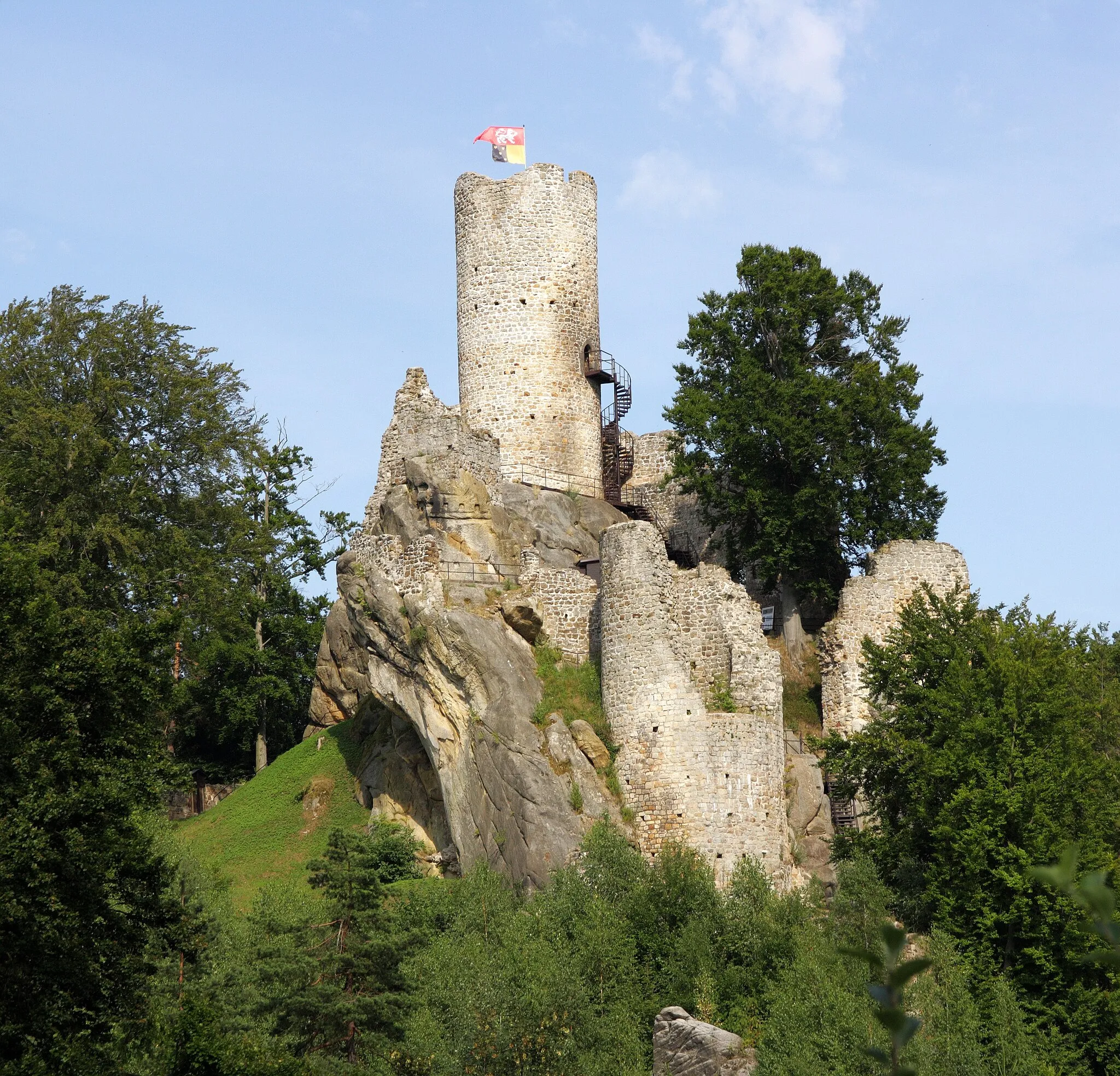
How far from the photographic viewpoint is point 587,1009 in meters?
24.4

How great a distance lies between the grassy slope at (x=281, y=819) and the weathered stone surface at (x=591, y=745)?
6.22 metres

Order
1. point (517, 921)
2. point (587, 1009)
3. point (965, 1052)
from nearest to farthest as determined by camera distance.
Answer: point (965, 1052), point (587, 1009), point (517, 921)

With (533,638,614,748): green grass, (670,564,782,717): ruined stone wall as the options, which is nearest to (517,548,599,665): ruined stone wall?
(533,638,614,748): green grass

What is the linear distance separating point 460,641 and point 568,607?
2549mm

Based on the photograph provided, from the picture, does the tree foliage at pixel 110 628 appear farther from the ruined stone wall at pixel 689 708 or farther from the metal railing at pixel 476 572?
the ruined stone wall at pixel 689 708

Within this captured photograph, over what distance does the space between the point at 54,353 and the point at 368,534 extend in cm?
842

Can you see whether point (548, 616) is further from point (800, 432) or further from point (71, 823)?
point (71, 823)

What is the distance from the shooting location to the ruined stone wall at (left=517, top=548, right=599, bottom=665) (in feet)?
104

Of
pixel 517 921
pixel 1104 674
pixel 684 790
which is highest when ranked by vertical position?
pixel 1104 674

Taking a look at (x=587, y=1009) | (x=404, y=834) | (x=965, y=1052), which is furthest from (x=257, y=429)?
(x=965, y=1052)

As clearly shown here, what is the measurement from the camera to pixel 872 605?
3328 centimetres

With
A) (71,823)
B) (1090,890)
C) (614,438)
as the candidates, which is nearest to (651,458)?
(614,438)

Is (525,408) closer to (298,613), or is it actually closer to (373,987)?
(298,613)

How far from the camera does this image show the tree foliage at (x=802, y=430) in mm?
35094
